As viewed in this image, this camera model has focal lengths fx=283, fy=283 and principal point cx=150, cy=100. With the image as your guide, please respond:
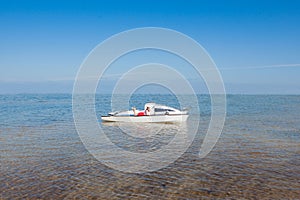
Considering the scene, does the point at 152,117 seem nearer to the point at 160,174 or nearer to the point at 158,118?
the point at 158,118

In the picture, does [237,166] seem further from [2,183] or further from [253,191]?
[2,183]

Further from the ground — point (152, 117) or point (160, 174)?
point (152, 117)

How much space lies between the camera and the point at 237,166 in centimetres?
1401

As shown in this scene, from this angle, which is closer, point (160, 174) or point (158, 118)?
point (160, 174)

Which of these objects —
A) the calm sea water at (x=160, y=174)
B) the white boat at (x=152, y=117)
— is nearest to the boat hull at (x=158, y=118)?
the white boat at (x=152, y=117)

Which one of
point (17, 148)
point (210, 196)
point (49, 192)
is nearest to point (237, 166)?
point (210, 196)

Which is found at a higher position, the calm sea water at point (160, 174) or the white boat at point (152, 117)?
the white boat at point (152, 117)

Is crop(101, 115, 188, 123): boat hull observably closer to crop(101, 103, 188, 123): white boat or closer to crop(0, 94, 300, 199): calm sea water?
crop(101, 103, 188, 123): white boat

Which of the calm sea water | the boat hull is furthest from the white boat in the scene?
the calm sea water

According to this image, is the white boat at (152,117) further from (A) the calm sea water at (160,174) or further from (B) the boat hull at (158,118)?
(A) the calm sea water at (160,174)

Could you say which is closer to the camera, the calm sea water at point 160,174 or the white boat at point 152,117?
the calm sea water at point 160,174

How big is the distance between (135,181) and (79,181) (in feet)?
7.71

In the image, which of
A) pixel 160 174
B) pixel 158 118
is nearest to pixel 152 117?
pixel 158 118

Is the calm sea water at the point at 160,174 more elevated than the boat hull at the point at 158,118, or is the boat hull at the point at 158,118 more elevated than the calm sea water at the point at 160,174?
the boat hull at the point at 158,118
